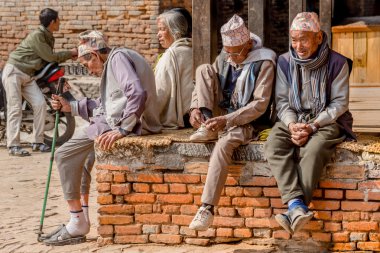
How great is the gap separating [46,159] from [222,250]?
4743mm

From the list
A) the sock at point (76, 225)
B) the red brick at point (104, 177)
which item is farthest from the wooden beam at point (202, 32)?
the sock at point (76, 225)

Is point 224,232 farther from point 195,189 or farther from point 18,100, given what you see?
point 18,100

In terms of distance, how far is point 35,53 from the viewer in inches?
417

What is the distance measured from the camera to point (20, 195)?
833 centimetres

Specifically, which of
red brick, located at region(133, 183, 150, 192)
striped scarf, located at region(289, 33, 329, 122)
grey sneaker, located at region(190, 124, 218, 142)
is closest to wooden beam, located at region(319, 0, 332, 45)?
striped scarf, located at region(289, 33, 329, 122)

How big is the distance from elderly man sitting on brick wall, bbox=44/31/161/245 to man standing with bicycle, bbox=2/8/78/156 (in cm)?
433

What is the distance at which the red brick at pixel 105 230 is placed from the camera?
6262mm

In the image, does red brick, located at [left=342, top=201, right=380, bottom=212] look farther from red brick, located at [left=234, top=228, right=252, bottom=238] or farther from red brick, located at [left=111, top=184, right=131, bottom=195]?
red brick, located at [left=111, top=184, right=131, bottom=195]

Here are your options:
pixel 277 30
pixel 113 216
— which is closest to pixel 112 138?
pixel 113 216

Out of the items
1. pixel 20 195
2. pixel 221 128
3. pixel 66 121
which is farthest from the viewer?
pixel 66 121

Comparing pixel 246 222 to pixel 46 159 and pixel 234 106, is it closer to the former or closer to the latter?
pixel 234 106

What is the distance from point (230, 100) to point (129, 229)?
46.7 inches

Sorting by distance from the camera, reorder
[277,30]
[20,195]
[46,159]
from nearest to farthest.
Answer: [20,195] < [46,159] < [277,30]

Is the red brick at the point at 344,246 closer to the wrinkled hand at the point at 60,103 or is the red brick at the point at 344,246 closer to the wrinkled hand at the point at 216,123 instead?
the wrinkled hand at the point at 216,123
